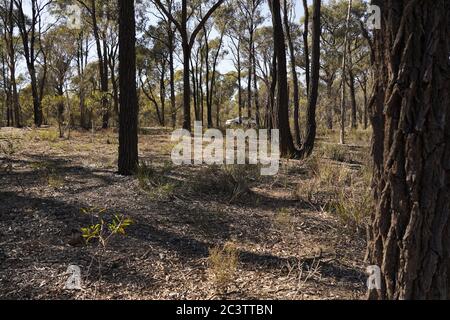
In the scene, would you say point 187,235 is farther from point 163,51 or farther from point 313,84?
point 163,51

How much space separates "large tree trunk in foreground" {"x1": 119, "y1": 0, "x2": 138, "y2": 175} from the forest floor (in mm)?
351

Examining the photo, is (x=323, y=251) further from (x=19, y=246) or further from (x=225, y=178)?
(x=19, y=246)

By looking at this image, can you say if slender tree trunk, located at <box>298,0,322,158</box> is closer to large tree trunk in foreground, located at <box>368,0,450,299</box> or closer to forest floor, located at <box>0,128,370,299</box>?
forest floor, located at <box>0,128,370,299</box>

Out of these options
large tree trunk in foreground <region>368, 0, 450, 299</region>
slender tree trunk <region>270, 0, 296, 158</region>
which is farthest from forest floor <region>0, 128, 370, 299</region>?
slender tree trunk <region>270, 0, 296, 158</region>

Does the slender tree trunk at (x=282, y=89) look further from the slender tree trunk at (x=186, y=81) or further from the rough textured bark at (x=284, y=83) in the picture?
the slender tree trunk at (x=186, y=81)

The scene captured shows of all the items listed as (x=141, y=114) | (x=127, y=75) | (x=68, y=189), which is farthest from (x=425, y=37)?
(x=141, y=114)

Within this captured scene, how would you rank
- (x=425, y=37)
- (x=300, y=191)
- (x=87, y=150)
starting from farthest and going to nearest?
(x=87, y=150), (x=300, y=191), (x=425, y=37)

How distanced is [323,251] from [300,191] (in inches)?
60.7

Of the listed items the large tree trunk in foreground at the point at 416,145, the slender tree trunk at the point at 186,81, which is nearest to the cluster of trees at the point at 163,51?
the slender tree trunk at the point at 186,81

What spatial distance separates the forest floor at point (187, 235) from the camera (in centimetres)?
226

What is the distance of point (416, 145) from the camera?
142cm

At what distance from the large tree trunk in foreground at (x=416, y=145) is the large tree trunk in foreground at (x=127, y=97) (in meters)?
4.36

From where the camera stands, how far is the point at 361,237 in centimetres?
318

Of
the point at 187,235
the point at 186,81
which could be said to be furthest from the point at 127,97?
the point at 186,81
